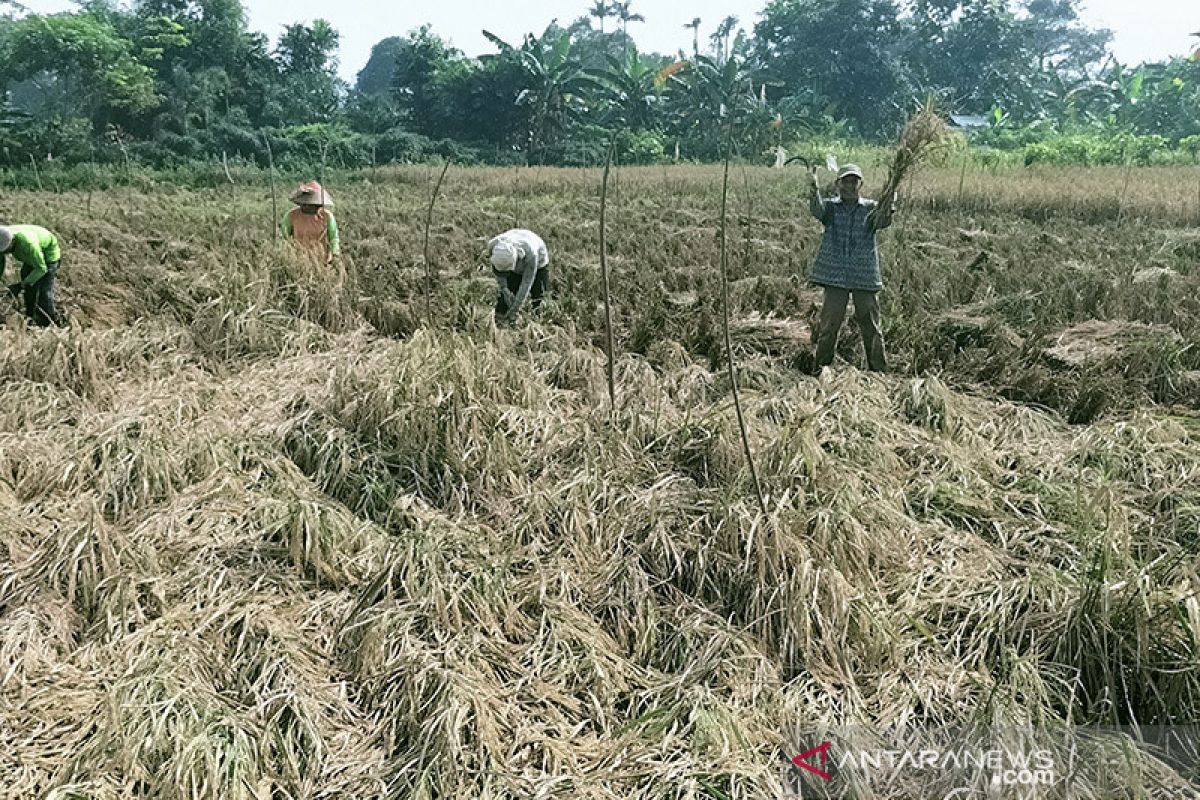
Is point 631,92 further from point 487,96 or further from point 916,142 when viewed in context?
point 916,142

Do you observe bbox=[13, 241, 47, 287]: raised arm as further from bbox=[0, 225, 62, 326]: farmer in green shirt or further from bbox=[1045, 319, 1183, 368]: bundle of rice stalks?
bbox=[1045, 319, 1183, 368]: bundle of rice stalks

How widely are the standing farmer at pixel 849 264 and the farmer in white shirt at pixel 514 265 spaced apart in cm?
160

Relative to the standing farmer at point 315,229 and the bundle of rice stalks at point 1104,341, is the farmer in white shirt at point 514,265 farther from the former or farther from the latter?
the bundle of rice stalks at point 1104,341

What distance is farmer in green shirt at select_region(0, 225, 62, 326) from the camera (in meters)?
5.13

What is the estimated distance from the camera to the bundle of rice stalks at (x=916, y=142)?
434 centimetres

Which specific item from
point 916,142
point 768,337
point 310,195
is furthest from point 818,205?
point 310,195

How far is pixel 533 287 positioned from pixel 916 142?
7.99 ft

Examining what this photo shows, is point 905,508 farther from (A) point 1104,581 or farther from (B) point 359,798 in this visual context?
(B) point 359,798

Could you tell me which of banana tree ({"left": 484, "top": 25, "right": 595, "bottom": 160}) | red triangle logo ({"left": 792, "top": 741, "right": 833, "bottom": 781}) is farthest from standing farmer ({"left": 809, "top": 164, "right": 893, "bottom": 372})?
banana tree ({"left": 484, "top": 25, "right": 595, "bottom": 160})

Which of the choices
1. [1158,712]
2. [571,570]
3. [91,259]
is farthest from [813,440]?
[91,259]

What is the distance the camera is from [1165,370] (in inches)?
169

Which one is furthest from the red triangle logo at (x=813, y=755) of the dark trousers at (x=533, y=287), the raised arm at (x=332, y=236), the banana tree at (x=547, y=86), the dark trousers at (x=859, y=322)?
the banana tree at (x=547, y=86)

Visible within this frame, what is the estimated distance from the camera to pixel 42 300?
5.47m

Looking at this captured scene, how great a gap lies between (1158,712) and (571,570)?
5.66 feet
